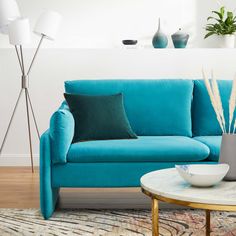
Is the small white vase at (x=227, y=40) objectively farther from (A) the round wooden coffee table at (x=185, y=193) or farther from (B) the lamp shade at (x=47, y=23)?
(A) the round wooden coffee table at (x=185, y=193)

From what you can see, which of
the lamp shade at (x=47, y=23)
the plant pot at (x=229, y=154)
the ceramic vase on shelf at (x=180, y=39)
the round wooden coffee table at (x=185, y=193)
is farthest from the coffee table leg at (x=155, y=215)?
the ceramic vase on shelf at (x=180, y=39)

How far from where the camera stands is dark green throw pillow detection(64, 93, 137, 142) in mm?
3656

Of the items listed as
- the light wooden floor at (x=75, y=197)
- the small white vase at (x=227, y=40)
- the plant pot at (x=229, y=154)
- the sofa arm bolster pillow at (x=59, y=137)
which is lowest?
the light wooden floor at (x=75, y=197)

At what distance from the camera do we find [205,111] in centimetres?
402

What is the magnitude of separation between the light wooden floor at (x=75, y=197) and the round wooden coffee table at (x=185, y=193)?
114cm

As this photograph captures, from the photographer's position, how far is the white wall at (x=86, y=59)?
17.2ft

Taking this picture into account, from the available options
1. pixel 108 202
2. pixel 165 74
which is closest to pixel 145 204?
pixel 108 202

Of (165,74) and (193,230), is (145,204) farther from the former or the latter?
(165,74)

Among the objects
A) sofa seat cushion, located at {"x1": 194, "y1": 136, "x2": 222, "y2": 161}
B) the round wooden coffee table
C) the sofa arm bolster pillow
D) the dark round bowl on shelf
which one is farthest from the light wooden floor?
the dark round bowl on shelf

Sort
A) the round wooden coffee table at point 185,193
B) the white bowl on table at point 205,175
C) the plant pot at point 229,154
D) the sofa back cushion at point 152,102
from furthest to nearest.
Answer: the sofa back cushion at point 152,102 → the plant pot at point 229,154 → the white bowl on table at point 205,175 → the round wooden coffee table at point 185,193

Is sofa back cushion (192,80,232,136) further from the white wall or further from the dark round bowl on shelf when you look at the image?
the dark round bowl on shelf

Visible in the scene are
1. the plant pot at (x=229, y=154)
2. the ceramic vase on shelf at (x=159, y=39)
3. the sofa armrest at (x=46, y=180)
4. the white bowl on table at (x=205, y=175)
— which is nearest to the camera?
the white bowl on table at (x=205, y=175)

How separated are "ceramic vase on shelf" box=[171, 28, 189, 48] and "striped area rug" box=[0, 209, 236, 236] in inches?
89.8

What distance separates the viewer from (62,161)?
3309 millimetres
